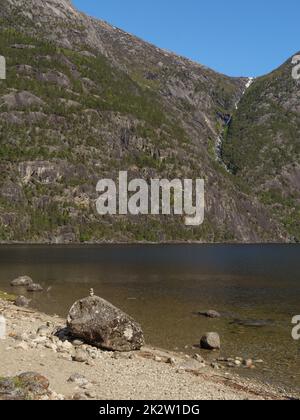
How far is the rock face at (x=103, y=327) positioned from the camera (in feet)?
111

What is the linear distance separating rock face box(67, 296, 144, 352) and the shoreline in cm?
81

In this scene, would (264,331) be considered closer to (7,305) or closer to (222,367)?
(222,367)

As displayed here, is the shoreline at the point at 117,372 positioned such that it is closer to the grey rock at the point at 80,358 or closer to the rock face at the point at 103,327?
the grey rock at the point at 80,358

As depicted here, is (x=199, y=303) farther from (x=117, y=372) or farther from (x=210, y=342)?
(x=117, y=372)

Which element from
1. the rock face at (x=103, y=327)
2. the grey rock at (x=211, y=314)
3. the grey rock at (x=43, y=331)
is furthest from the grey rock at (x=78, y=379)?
the grey rock at (x=211, y=314)

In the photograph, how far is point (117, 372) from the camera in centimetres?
2736

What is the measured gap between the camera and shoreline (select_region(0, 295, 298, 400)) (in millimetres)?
23172

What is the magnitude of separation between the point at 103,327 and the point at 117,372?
661cm

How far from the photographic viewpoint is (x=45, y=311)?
175ft

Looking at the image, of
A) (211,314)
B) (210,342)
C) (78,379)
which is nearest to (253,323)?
(211,314)

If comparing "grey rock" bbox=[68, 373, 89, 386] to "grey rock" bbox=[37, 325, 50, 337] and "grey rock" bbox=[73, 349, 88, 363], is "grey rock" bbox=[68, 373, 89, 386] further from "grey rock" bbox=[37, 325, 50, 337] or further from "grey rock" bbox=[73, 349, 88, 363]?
"grey rock" bbox=[37, 325, 50, 337]
